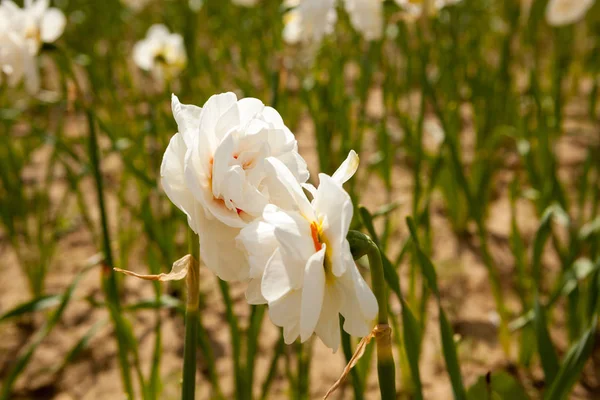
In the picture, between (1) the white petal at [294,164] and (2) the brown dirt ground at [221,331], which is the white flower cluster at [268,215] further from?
(2) the brown dirt ground at [221,331]

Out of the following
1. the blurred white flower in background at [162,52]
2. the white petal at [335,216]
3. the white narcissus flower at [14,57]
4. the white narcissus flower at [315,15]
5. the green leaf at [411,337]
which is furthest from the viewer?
the blurred white flower in background at [162,52]

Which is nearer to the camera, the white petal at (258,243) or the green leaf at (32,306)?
the white petal at (258,243)

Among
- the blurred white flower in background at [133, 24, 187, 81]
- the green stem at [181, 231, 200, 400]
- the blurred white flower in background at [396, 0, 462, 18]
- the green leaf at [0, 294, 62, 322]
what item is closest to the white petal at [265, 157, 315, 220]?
the green stem at [181, 231, 200, 400]

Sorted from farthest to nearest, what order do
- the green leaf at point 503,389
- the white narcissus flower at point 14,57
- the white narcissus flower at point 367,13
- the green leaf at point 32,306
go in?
1. the white narcissus flower at point 367,13
2. the white narcissus flower at point 14,57
3. the green leaf at point 32,306
4. the green leaf at point 503,389

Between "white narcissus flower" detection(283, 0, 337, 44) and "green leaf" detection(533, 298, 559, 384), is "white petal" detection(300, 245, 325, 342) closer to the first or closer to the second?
"green leaf" detection(533, 298, 559, 384)

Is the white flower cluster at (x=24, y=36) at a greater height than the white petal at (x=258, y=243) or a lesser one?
greater

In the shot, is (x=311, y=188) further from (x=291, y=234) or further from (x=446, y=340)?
(x=446, y=340)

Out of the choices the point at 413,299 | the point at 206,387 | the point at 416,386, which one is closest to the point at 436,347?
the point at 413,299

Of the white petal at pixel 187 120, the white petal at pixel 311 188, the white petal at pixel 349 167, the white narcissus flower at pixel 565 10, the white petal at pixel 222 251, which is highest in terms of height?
the white narcissus flower at pixel 565 10

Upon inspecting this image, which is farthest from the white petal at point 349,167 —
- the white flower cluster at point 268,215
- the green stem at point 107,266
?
the green stem at point 107,266
